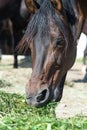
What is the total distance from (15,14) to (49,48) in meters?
7.34

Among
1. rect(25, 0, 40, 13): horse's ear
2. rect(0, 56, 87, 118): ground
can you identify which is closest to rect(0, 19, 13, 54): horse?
rect(0, 56, 87, 118): ground

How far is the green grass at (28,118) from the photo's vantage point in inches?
143

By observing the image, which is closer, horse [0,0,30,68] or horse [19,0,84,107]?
horse [19,0,84,107]

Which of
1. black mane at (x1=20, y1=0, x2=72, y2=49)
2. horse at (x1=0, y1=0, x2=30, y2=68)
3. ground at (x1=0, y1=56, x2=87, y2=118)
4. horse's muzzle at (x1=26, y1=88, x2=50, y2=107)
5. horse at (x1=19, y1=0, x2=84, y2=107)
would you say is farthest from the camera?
horse at (x1=0, y1=0, x2=30, y2=68)

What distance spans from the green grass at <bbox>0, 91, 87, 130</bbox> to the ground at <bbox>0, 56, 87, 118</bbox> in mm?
761

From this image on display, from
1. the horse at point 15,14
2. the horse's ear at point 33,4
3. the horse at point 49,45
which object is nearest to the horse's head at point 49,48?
the horse at point 49,45

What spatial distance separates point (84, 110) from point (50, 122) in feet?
6.93

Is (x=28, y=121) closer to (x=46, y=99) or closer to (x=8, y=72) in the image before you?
(x=46, y=99)

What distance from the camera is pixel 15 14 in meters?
11.7

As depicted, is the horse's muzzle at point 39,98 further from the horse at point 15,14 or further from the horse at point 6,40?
the horse at point 6,40

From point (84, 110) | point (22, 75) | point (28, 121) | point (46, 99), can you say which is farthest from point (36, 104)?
point (22, 75)

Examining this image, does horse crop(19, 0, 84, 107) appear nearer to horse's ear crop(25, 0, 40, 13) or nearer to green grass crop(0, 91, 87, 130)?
horse's ear crop(25, 0, 40, 13)

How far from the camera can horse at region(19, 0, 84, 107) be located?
4.36m

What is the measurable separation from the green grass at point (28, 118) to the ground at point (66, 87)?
76 centimetres
